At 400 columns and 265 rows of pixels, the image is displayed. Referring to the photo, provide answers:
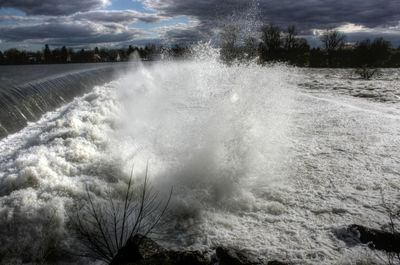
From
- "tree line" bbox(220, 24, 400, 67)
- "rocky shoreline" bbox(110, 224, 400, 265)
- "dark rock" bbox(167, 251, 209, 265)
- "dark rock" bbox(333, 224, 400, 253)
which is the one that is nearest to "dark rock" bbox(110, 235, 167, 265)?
"rocky shoreline" bbox(110, 224, 400, 265)

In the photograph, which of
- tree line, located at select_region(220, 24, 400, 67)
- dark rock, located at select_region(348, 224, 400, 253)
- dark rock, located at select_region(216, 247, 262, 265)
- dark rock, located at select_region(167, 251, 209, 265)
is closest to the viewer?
dark rock, located at select_region(167, 251, 209, 265)

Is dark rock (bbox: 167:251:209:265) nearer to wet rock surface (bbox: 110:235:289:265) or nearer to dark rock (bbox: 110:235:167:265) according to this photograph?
wet rock surface (bbox: 110:235:289:265)

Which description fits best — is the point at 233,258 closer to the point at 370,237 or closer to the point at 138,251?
the point at 138,251

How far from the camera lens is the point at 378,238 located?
4328mm

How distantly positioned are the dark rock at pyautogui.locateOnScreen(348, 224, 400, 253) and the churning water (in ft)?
0.96

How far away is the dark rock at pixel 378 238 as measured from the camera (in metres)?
4.16

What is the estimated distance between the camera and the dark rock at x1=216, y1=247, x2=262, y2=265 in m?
3.70

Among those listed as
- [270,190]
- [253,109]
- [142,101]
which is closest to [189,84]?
[142,101]

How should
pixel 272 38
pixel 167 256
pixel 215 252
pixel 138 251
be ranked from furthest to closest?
pixel 272 38
pixel 215 252
pixel 167 256
pixel 138 251

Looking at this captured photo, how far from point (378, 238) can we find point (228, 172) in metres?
3.56

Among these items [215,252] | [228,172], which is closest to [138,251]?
[215,252]

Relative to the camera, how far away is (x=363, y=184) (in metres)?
6.49

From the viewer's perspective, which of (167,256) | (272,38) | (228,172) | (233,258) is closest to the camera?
(167,256)

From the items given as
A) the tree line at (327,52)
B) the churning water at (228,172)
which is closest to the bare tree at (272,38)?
the tree line at (327,52)
